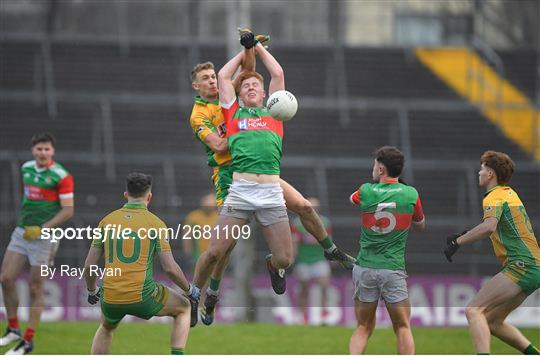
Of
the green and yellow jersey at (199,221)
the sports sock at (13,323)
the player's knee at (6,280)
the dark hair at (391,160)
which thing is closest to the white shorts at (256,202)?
the dark hair at (391,160)

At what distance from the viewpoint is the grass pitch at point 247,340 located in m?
14.6

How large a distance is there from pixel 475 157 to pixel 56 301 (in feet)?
31.2

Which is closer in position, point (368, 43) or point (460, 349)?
point (460, 349)

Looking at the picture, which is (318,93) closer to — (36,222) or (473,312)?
(36,222)

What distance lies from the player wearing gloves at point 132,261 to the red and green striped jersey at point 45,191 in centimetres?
381

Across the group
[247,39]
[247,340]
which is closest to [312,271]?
[247,340]

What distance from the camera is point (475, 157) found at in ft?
81.9

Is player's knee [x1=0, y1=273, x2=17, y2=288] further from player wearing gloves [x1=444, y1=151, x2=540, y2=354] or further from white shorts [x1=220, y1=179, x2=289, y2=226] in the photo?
player wearing gloves [x1=444, y1=151, x2=540, y2=354]

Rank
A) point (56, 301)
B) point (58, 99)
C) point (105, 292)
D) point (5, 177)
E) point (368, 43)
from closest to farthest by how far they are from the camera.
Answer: point (105, 292) < point (56, 301) < point (5, 177) < point (58, 99) < point (368, 43)

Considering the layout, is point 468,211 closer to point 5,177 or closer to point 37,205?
point 5,177

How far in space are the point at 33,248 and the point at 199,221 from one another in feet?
18.9

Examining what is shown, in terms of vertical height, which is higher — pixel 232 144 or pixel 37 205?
pixel 232 144

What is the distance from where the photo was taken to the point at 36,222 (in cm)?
1466

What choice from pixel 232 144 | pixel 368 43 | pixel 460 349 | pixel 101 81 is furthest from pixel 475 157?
pixel 232 144
